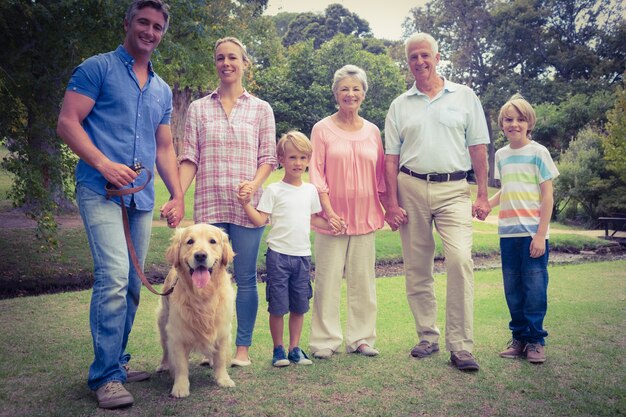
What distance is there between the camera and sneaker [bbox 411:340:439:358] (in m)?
5.21

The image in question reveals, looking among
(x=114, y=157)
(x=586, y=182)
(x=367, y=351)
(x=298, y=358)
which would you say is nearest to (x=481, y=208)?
(x=367, y=351)

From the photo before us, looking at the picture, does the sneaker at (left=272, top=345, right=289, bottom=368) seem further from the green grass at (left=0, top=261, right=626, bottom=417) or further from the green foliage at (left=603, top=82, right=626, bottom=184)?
the green foliage at (left=603, top=82, right=626, bottom=184)

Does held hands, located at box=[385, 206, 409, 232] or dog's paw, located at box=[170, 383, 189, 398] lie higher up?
held hands, located at box=[385, 206, 409, 232]

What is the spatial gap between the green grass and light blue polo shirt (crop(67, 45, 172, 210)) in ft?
4.87

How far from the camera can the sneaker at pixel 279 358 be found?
4.87 metres

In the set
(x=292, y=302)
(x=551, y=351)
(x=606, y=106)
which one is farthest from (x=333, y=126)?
(x=606, y=106)

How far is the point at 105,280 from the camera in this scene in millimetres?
3803

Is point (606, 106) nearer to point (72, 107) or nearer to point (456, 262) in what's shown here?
point (456, 262)

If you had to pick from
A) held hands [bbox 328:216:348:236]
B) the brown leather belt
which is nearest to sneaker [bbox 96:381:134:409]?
held hands [bbox 328:216:348:236]

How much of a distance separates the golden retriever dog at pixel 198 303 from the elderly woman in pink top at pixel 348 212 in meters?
1.17

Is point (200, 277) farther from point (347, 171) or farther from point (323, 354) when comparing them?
point (347, 171)

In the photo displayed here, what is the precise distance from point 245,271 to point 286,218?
0.58 metres

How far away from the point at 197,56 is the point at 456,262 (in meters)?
11.1

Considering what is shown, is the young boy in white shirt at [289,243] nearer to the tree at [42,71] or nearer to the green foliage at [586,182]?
the tree at [42,71]
